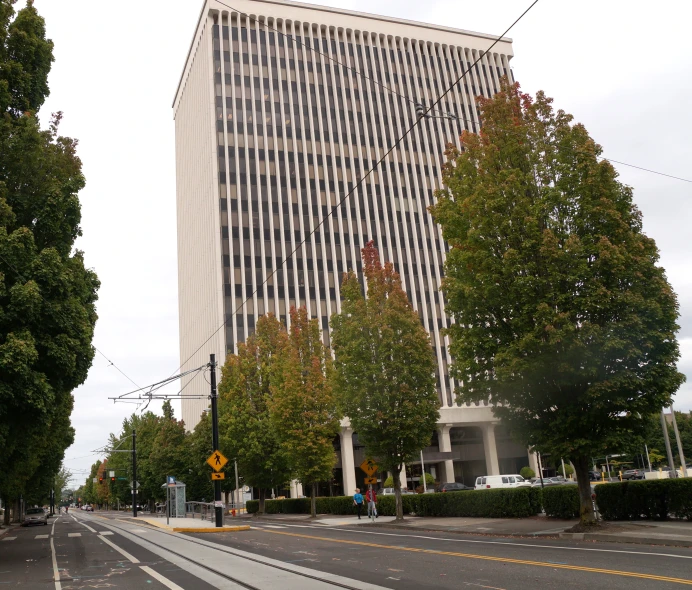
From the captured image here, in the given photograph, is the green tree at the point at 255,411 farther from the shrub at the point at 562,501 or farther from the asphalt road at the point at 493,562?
the asphalt road at the point at 493,562

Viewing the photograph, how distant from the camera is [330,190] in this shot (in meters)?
76.6

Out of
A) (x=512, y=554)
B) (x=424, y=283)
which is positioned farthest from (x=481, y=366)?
(x=424, y=283)

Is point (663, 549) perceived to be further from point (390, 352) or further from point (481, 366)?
point (390, 352)

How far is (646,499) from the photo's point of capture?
18531mm

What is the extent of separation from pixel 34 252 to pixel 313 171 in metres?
61.5

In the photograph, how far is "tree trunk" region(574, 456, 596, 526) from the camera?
57.2 feet

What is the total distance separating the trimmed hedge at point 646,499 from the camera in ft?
57.3

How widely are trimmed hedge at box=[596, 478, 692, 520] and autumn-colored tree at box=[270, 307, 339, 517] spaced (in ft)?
57.9

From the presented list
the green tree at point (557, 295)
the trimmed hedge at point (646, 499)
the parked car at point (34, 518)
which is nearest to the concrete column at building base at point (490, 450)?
the parked car at point (34, 518)

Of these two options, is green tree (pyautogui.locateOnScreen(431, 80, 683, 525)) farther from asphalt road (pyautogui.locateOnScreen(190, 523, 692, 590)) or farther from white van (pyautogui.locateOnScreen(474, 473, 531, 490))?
white van (pyautogui.locateOnScreen(474, 473, 531, 490))

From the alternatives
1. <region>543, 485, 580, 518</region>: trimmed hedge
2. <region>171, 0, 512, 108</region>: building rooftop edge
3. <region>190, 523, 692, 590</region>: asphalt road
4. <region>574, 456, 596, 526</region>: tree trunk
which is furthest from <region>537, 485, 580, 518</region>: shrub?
<region>171, 0, 512, 108</region>: building rooftop edge

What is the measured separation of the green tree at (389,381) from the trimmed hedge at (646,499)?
9466 millimetres

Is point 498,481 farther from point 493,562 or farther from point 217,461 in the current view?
point 493,562

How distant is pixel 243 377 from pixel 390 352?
60.2 feet
